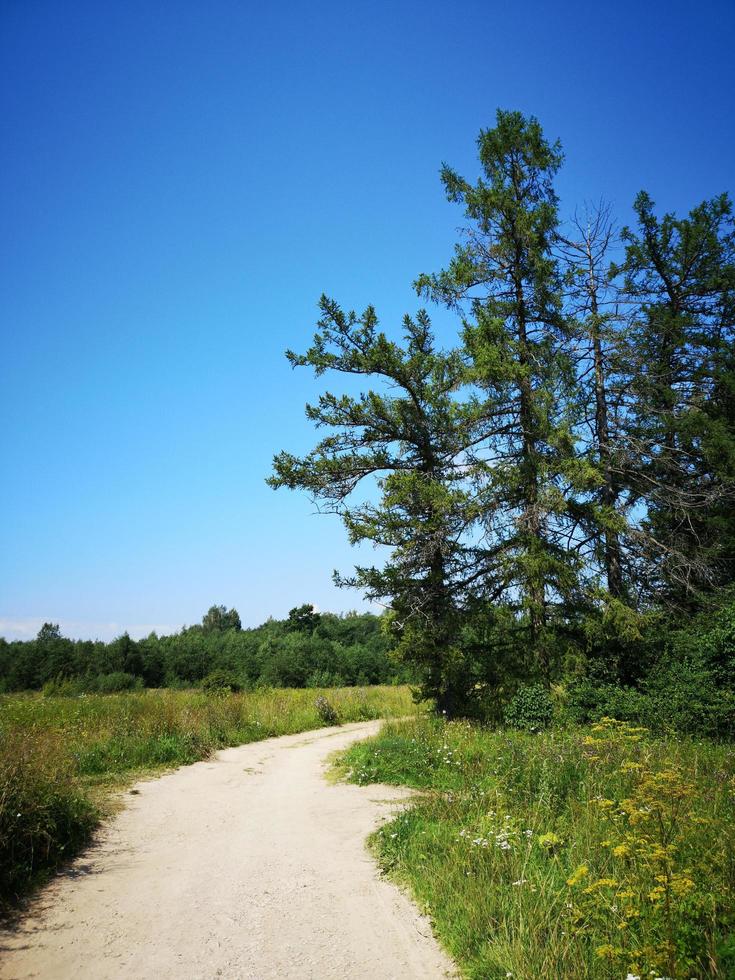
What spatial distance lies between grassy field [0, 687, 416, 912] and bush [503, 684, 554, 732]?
713 centimetres

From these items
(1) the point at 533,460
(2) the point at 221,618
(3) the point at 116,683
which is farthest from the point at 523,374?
(2) the point at 221,618

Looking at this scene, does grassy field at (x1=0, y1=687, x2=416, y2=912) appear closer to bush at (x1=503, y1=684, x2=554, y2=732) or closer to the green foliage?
bush at (x1=503, y1=684, x2=554, y2=732)

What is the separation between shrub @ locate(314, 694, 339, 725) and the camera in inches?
777

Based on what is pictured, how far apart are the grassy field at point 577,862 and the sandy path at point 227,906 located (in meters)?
0.48

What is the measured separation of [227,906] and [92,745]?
7.59 metres

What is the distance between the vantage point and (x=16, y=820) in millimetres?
5723

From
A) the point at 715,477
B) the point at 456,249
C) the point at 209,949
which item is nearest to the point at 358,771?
the point at 209,949

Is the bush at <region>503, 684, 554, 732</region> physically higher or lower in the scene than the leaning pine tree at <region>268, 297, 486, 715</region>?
lower

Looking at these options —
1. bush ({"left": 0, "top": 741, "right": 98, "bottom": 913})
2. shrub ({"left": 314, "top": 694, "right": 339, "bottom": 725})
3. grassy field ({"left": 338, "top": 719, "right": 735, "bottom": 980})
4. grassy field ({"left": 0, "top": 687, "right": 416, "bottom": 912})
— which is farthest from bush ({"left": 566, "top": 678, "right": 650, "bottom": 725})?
bush ({"left": 0, "top": 741, "right": 98, "bottom": 913})

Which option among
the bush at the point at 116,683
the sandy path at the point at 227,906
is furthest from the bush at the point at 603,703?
the bush at the point at 116,683

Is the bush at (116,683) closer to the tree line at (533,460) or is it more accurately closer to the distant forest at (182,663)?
the distant forest at (182,663)

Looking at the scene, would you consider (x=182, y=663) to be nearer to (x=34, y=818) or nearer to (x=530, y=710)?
(x=530, y=710)

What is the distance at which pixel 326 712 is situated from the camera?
65.2 ft

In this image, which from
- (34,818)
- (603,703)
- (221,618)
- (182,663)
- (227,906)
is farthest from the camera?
(221,618)
